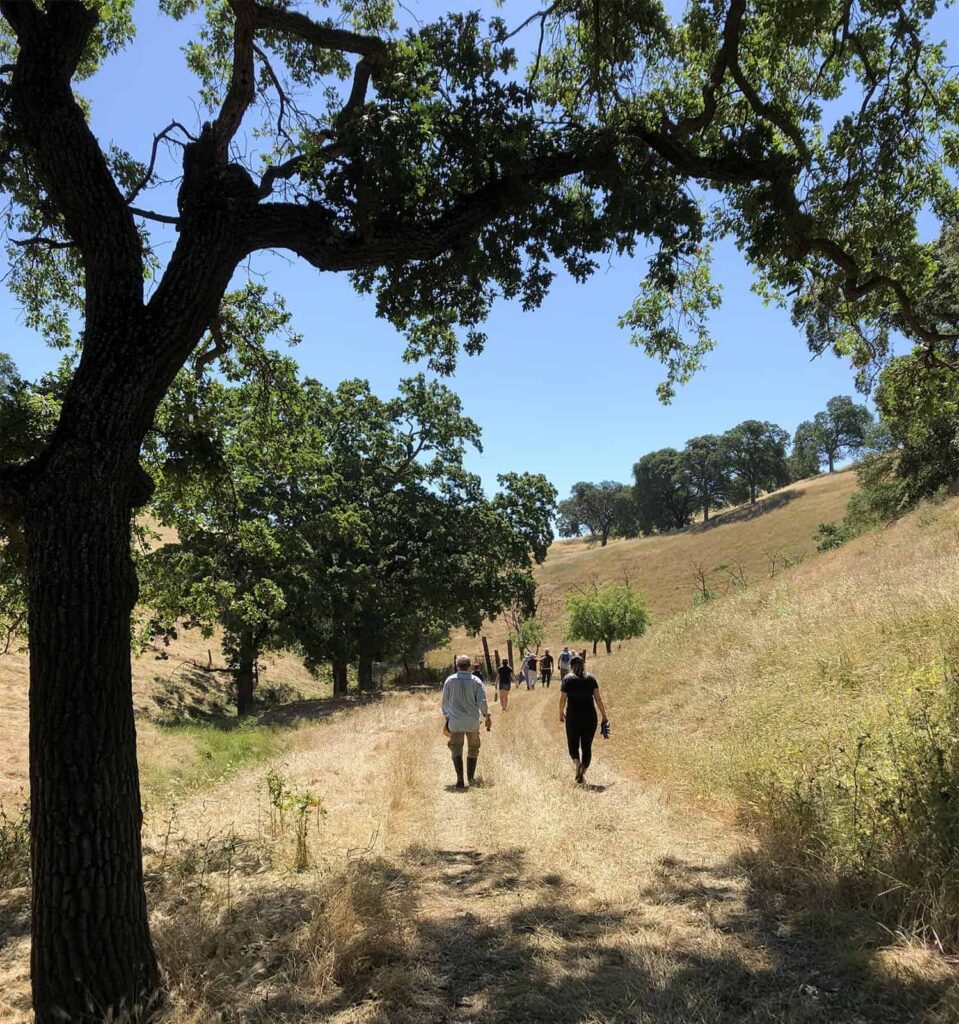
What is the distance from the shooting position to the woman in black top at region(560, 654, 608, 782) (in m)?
8.63

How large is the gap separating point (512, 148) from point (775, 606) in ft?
46.1

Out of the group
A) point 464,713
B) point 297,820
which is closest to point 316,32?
point 297,820

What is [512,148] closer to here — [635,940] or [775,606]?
[635,940]

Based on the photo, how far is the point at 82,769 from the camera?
130 inches

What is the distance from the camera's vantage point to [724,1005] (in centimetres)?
314

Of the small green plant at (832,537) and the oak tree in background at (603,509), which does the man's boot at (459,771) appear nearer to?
the small green plant at (832,537)

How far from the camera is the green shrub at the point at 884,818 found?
3.74m

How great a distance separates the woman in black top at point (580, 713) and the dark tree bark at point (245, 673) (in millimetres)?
17884

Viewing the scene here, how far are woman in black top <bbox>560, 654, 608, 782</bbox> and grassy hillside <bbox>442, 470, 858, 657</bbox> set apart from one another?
160ft

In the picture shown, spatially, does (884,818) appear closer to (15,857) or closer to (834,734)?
(834,734)

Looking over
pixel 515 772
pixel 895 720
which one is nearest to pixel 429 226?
pixel 895 720

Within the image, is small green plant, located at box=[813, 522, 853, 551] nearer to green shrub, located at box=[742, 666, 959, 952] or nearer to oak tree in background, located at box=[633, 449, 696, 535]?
green shrub, located at box=[742, 666, 959, 952]

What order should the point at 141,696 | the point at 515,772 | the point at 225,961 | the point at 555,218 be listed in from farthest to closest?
1. the point at 141,696
2. the point at 515,772
3. the point at 555,218
4. the point at 225,961

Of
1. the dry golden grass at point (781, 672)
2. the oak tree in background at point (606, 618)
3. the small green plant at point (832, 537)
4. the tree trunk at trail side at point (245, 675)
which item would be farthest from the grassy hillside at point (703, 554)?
the dry golden grass at point (781, 672)
